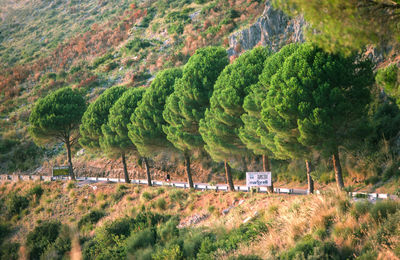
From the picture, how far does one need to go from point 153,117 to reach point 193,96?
18.0ft

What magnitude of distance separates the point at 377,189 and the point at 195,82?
48.2 ft

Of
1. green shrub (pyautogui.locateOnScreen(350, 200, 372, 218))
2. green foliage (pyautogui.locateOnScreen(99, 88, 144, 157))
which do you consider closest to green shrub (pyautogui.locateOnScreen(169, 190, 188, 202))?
green foliage (pyautogui.locateOnScreen(99, 88, 144, 157))

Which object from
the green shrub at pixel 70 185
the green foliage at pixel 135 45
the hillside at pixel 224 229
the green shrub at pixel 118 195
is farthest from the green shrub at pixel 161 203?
the green foliage at pixel 135 45

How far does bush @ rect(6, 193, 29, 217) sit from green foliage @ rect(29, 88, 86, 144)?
785cm

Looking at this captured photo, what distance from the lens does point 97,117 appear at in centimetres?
3881

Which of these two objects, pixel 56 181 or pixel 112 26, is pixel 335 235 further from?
pixel 112 26

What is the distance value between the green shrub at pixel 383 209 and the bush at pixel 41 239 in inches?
719

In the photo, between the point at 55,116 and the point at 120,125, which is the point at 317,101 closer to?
the point at 120,125

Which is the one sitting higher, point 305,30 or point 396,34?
point 305,30

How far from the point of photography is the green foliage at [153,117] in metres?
31.7

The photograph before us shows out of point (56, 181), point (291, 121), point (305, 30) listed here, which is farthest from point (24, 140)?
point (305, 30)

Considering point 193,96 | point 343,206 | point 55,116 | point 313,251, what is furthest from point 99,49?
point 313,251

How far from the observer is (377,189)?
2312 cm

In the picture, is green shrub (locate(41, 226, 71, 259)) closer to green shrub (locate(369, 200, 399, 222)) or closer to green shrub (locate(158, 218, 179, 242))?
green shrub (locate(158, 218, 179, 242))
